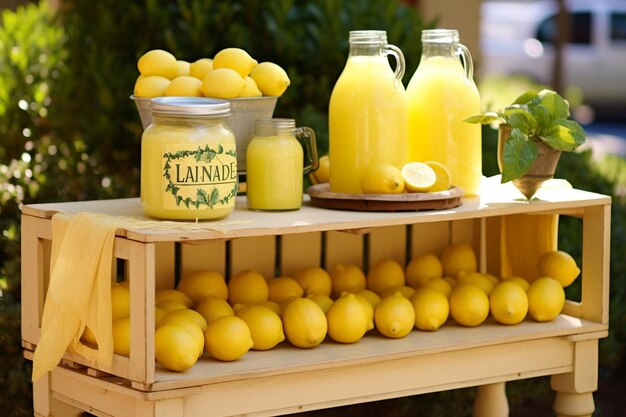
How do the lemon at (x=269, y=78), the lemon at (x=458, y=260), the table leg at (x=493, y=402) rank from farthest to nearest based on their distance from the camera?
1. the table leg at (x=493, y=402)
2. the lemon at (x=458, y=260)
3. the lemon at (x=269, y=78)

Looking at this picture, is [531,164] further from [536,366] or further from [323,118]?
Answer: [323,118]

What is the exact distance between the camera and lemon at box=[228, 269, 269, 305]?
2.77 m

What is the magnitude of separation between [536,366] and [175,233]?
107 cm

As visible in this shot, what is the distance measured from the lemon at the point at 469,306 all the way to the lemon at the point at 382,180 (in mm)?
370

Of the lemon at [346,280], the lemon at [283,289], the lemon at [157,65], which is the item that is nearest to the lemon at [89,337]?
the lemon at [283,289]

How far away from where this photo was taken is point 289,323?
8.45 feet

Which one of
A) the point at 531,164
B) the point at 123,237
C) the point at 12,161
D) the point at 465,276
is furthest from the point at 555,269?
the point at 12,161

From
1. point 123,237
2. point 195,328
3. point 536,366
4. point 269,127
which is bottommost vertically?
point 536,366

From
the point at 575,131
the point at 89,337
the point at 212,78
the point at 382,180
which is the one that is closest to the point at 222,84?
the point at 212,78

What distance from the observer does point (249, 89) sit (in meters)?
2.62

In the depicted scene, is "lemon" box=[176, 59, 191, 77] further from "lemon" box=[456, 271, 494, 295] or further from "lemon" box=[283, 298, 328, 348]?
Answer: "lemon" box=[456, 271, 494, 295]

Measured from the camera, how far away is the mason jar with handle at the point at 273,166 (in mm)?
2533

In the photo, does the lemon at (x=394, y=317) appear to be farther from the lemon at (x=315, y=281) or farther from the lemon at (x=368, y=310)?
the lemon at (x=315, y=281)

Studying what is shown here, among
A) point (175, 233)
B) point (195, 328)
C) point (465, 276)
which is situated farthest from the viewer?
point (465, 276)
